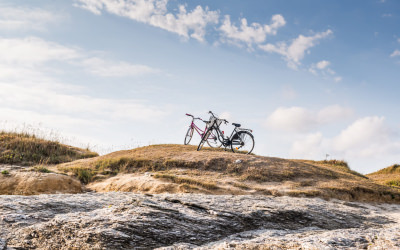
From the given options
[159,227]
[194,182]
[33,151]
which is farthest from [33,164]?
[159,227]

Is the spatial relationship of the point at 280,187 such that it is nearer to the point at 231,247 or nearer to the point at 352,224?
the point at 352,224

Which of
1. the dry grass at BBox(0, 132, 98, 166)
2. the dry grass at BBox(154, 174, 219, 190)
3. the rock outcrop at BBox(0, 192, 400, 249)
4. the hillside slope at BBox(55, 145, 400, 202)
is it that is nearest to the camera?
the rock outcrop at BBox(0, 192, 400, 249)

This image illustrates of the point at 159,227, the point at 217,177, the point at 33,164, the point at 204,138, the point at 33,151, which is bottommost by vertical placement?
the point at 159,227

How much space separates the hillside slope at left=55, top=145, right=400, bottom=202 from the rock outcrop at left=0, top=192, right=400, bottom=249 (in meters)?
5.12

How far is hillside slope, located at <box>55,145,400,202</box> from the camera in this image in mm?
12266

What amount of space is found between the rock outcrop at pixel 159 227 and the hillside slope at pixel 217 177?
16.8ft

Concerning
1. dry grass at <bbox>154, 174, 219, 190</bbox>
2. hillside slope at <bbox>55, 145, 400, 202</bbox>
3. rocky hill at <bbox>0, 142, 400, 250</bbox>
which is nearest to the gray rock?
rocky hill at <bbox>0, 142, 400, 250</bbox>

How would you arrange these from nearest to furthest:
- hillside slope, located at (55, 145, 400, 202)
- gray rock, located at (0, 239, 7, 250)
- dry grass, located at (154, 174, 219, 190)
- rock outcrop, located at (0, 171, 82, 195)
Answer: gray rock, located at (0, 239, 7, 250), rock outcrop, located at (0, 171, 82, 195), dry grass, located at (154, 174, 219, 190), hillside slope, located at (55, 145, 400, 202)

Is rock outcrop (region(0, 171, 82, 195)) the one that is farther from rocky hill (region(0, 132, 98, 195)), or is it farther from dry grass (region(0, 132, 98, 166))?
dry grass (region(0, 132, 98, 166))

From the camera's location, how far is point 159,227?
5070 millimetres

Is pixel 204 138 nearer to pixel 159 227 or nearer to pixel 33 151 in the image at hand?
pixel 33 151

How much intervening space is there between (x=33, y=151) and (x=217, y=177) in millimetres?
12187

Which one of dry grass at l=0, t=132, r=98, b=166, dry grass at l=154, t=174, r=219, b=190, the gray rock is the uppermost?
dry grass at l=0, t=132, r=98, b=166

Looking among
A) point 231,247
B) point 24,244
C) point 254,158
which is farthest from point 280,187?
point 24,244
